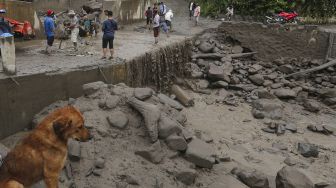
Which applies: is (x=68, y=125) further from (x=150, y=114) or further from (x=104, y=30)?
(x=104, y=30)

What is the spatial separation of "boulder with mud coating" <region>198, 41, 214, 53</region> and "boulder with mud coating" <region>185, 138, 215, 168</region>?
35.2ft

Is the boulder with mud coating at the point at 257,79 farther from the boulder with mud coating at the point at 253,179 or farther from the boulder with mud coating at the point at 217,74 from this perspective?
the boulder with mud coating at the point at 253,179

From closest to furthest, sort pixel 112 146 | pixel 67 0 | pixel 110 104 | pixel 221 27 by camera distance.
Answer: pixel 112 146 < pixel 110 104 < pixel 67 0 < pixel 221 27

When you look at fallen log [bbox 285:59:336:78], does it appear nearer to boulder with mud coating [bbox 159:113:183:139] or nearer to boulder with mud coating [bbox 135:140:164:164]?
boulder with mud coating [bbox 159:113:183:139]

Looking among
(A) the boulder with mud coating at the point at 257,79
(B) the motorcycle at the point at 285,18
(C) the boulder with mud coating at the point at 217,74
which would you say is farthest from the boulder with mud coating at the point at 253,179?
(B) the motorcycle at the point at 285,18

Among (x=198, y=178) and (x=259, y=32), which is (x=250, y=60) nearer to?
(x=259, y=32)

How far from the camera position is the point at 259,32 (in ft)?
71.4

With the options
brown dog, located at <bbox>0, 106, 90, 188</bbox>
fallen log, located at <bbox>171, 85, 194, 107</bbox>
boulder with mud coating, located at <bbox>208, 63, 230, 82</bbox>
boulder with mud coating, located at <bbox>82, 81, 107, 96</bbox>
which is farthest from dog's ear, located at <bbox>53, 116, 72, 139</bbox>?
boulder with mud coating, located at <bbox>208, 63, 230, 82</bbox>

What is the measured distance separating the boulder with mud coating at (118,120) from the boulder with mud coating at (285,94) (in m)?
10.2

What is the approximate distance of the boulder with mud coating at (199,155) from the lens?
10.4 meters

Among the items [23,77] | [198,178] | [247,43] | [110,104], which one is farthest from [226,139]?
[247,43]

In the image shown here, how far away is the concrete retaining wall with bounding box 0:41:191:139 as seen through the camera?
990 cm

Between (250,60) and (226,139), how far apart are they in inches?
320

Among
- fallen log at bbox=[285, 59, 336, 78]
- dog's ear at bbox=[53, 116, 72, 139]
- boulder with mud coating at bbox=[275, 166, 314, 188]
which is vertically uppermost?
dog's ear at bbox=[53, 116, 72, 139]
